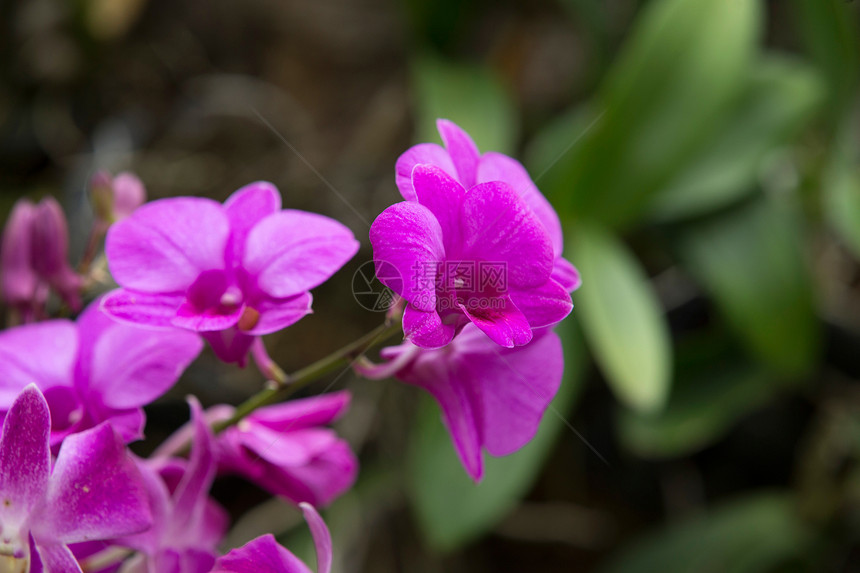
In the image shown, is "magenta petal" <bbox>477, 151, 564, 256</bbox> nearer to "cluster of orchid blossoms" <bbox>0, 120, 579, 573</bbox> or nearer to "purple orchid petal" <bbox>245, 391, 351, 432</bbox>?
"cluster of orchid blossoms" <bbox>0, 120, 579, 573</bbox>

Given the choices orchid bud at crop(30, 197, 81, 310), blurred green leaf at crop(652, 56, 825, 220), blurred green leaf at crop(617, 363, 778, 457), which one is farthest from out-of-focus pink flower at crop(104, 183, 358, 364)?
blurred green leaf at crop(617, 363, 778, 457)

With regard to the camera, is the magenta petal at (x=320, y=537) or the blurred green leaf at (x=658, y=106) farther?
the blurred green leaf at (x=658, y=106)

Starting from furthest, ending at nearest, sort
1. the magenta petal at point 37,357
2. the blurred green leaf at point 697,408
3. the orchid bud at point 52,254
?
the blurred green leaf at point 697,408 < the orchid bud at point 52,254 < the magenta petal at point 37,357

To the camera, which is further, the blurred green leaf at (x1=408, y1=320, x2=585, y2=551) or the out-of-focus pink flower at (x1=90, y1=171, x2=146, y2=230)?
the blurred green leaf at (x1=408, y1=320, x2=585, y2=551)

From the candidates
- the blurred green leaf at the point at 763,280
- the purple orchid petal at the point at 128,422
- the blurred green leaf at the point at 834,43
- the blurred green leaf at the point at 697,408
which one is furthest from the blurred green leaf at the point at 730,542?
the purple orchid petal at the point at 128,422

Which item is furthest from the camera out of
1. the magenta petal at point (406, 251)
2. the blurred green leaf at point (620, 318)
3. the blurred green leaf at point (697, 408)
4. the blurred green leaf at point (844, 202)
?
the blurred green leaf at point (697, 408)

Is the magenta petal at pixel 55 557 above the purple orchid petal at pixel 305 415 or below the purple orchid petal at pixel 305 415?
below

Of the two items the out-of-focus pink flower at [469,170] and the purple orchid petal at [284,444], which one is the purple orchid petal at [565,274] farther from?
the purple orchid petal at [284,444]

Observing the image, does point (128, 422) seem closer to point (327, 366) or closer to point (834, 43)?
point (327, 366)
